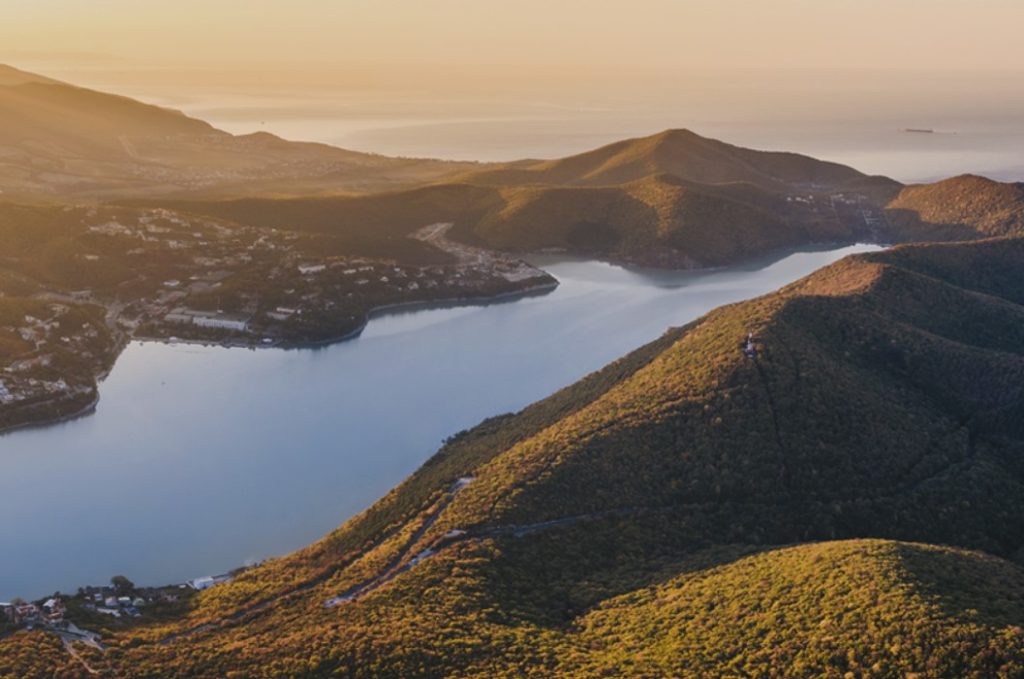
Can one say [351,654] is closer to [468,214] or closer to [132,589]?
[132,589]

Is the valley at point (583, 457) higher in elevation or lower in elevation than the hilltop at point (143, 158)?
lower

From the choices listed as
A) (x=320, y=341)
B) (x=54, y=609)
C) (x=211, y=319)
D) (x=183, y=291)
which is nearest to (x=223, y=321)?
(x=211, y=319)

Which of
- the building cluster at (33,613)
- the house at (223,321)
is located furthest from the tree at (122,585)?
the house at (223,321)

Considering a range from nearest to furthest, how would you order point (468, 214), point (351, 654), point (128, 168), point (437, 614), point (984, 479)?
1. point (351, 654)
2. point (437, 614)
3. point (984, 479)
4. point (468, 214)
5. point (128, 168)

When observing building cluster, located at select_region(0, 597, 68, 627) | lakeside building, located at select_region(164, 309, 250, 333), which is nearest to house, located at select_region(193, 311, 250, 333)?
lakeside building, located at select_region(164, 309, 250, 333)

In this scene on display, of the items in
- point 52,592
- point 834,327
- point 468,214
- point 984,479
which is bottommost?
point 52,592

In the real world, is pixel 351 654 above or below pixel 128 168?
below

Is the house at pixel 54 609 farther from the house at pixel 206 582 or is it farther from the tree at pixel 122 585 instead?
the house at pixel 206 582

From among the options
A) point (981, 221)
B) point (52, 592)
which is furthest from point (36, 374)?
point (981, 221)
